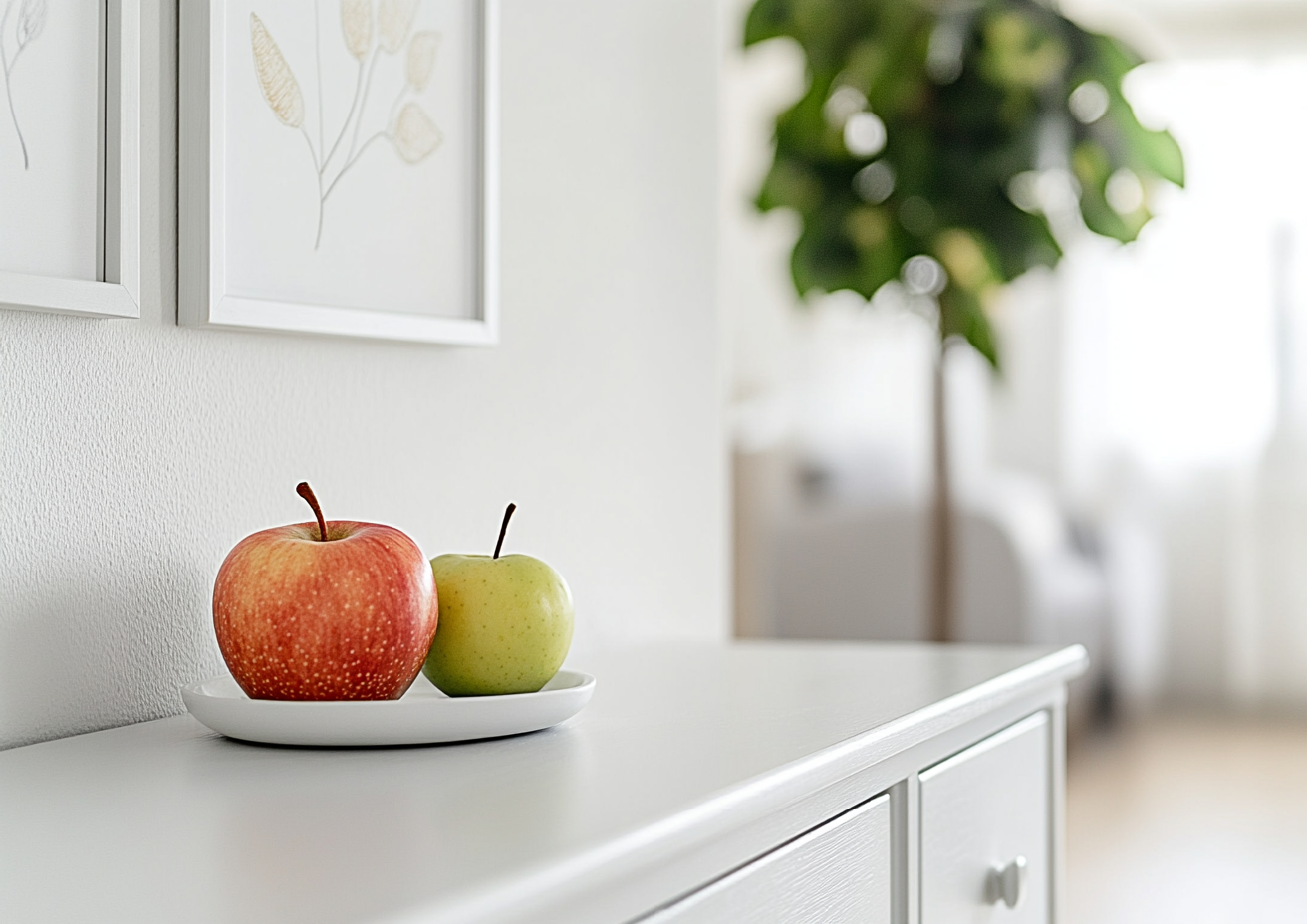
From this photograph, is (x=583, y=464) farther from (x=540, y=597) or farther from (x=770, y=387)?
(x=770, y=387)

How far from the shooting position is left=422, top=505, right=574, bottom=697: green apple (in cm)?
76

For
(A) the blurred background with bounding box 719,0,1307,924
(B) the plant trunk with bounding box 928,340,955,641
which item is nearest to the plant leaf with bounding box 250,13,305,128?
(B) the plant trunk with bounding box 928,340,955,641

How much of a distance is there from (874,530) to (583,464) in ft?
9.94

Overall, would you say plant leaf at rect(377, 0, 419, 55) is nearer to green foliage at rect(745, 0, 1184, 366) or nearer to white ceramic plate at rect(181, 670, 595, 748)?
white ceramic plate at rect(181, 670, 595, 748)

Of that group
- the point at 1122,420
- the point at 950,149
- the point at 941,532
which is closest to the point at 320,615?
the point at 950,149

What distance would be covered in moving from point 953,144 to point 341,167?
60.0 inches

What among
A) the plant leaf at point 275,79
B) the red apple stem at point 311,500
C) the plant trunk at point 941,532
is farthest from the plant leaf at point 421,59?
the plant trunk at point 941,532

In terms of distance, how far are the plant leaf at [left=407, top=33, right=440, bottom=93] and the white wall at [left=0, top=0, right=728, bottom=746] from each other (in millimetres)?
131

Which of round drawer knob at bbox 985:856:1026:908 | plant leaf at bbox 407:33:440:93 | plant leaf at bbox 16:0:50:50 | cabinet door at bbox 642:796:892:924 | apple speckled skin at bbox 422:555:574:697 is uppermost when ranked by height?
plant leaf at bbox 407:33:440:93

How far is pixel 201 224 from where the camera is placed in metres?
0.85

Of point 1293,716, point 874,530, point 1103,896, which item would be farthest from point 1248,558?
point 1103,896

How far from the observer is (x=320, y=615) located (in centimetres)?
70

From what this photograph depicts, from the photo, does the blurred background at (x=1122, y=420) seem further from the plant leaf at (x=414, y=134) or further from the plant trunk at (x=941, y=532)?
the plant leaf at (x=414, y=134)

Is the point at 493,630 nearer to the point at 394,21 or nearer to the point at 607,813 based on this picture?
the point at 607,813
